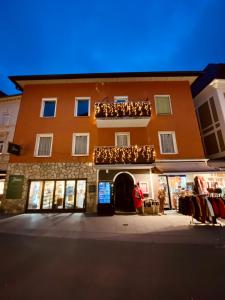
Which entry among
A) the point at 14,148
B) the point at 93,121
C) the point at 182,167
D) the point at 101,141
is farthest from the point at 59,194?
the point at 182,167

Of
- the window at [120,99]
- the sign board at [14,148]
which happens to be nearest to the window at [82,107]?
the window at [120,99]

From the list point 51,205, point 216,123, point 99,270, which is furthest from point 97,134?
point 99,270

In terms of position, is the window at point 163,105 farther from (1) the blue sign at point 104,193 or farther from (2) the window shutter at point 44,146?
(2) the window shutter at point 44,146

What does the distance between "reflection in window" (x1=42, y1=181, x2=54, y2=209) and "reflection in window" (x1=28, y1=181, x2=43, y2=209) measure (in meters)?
0.42

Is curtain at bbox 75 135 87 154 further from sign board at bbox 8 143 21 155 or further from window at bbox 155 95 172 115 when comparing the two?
window at bbox 155 95 172 115

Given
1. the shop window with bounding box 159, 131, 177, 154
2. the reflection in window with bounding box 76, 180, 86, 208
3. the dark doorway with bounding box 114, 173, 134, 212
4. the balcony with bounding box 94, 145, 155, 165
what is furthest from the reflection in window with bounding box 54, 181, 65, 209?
Result: the shop window with bounding box 159, 131, 177, 154

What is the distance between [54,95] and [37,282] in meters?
15.6

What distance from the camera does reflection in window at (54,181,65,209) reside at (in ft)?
43.6

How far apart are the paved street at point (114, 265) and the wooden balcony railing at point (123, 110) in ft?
30.6

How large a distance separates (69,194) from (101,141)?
5.17 meters

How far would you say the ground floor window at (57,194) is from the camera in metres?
13.3

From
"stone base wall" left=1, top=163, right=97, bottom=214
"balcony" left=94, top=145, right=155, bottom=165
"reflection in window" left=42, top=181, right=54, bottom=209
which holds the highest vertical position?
"balcony" left=94, top=145, right=155, bottom=165

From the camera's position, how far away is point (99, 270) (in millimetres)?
3779

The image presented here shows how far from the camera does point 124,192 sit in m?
13.4
